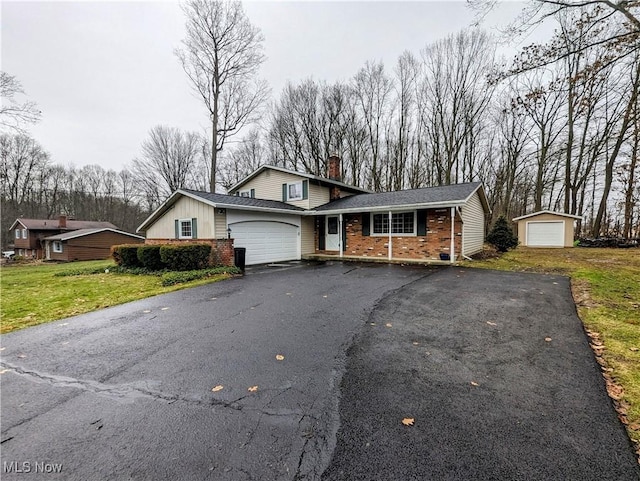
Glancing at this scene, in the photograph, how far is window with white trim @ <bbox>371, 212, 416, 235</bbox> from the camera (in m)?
12.3

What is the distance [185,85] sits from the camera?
59.2 feet

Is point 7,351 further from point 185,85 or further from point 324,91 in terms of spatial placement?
point 324,91

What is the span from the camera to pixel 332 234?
1483 cm

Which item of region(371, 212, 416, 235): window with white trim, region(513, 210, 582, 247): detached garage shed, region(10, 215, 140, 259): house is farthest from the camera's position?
region(10, 215, 140, 259): house

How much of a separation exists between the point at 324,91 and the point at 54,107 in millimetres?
18500

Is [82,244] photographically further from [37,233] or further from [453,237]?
[453,237]

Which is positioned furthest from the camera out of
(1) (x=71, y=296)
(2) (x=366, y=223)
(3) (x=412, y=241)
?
(2) (x=366, y=223)

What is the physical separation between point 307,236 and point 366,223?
11.3 ft

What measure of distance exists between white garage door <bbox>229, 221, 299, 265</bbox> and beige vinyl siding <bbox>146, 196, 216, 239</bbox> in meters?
0.91

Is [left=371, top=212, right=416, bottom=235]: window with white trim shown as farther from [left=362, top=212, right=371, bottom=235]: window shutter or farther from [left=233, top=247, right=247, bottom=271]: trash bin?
[left=233, top=247, right=247, bottom=271]: trash bin

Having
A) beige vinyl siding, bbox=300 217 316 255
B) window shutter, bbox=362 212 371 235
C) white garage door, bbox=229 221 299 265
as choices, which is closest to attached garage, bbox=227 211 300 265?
white garage door, bbox=229 221 299 265

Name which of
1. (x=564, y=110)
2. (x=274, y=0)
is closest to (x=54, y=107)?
(x=274, y=0)

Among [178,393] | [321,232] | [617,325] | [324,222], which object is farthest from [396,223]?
[178,393]

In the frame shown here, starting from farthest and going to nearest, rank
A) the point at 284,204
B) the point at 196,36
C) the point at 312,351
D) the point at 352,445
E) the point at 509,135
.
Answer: the point at 509,135 → the point at 196,36 → the point at 284,204 → the point at 312,351 → the point at 352,445
